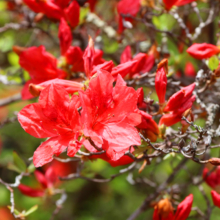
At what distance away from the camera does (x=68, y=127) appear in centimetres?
93

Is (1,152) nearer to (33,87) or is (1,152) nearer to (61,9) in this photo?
(61,9)

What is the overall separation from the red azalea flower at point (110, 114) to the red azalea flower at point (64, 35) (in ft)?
1.38

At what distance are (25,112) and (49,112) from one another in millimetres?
72

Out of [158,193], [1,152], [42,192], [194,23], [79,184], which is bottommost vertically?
[79,184]

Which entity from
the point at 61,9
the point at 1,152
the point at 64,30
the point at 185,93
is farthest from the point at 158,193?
the point at 1,152

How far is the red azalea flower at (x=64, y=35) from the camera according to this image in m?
1.21

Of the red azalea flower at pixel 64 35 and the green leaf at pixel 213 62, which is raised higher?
the red azalea flower at pixel 64 35

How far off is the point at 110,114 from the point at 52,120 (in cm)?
18

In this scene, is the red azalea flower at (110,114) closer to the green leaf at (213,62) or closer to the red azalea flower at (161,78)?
the red azalea flower at (161,78)

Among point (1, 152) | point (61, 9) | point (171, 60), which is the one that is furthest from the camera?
point (1, 152)

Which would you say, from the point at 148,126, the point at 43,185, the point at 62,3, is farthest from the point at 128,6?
the point at 43,185

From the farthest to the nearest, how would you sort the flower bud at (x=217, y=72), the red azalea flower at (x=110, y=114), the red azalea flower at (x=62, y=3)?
the red azalea flower at (x=62, y=3) < the flower bud at (x=217, y=72) < the red azalea flower at (x=110, y=114)

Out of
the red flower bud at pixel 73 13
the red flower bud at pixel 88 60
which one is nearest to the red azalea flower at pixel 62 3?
the red flower bud at pixel 73 13

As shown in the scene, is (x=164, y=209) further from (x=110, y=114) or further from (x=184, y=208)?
(x=110, y=114)
